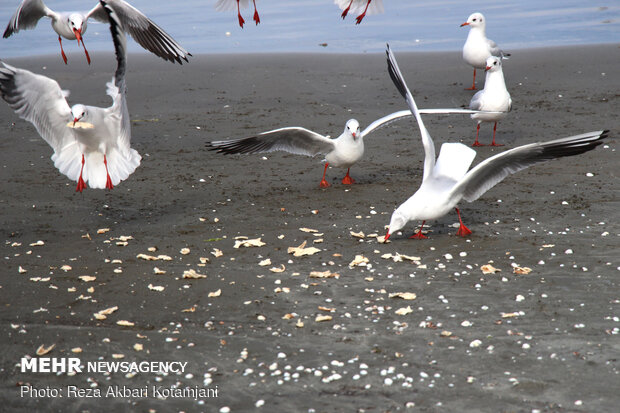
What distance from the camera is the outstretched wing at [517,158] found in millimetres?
6074

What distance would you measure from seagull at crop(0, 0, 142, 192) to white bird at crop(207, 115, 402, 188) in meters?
1.09

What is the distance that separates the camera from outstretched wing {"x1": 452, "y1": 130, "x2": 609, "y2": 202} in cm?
607

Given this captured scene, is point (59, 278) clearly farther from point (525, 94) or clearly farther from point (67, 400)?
point (525, 94)

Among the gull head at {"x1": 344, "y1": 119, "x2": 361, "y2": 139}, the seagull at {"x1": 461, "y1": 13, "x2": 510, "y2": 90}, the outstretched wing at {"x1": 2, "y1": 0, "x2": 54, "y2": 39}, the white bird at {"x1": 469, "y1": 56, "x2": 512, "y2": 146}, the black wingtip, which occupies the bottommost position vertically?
the gull head at {"x1": 344, "y1": 119, "x2": 361, "y2": 139}

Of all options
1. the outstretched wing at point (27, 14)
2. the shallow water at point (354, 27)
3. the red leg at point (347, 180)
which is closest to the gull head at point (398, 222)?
the red leg at point (347, 180)

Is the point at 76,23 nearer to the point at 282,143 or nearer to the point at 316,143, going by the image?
the point at 282,143

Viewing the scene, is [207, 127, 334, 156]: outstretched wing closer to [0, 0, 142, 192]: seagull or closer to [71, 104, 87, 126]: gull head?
[0, 0, 142, 192]: seagull

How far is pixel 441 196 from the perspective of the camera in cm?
647

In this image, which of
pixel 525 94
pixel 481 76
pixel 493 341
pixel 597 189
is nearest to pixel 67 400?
pixel 493 341

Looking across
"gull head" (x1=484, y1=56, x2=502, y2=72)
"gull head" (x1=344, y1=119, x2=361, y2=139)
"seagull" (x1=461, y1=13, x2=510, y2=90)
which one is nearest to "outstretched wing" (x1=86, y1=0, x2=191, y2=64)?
"gull head" (x1=344, y1=119, x2=361, y2=139)

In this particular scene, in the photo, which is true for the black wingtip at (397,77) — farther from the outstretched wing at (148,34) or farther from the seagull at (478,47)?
the seagull at (478,47)

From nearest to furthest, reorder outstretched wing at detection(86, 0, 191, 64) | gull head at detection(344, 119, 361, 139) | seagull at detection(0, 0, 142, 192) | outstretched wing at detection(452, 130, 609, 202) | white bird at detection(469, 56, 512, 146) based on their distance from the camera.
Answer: outstretched wing at detection(452, 130, 609, 202)
seagull at detection(0, 0, 142, 192)
outstretched wing at detection(86, 0, 191, 64)
gull head at detection(344, 119, 361, 139)
white bird at detection(469, 56, 512, 146)

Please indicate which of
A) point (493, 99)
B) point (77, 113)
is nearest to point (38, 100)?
point (77, 113)

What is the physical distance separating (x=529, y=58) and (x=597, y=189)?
321 inches
